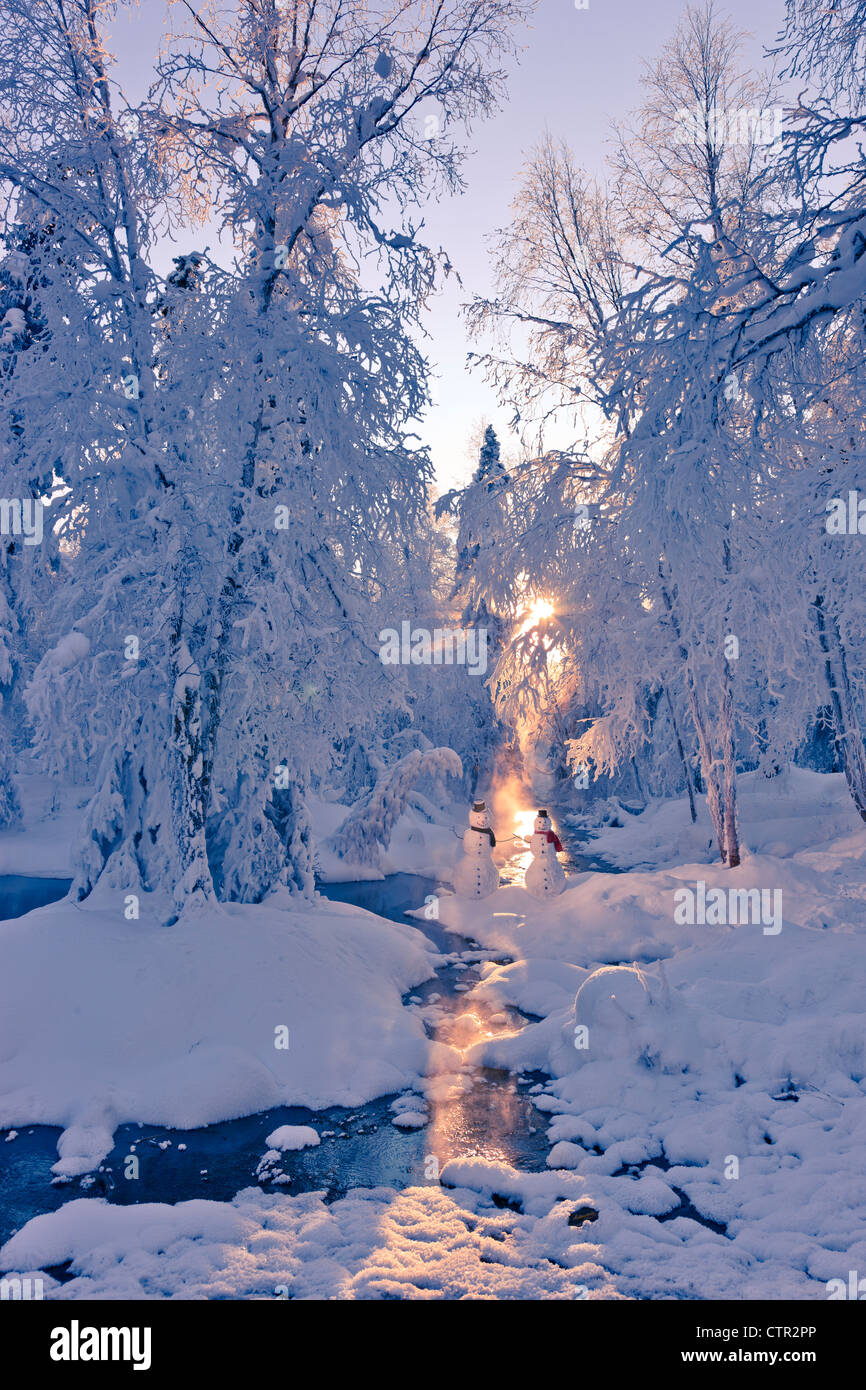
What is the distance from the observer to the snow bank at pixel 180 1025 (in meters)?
6.48

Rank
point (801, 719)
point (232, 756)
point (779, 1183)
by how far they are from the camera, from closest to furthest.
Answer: point (779, 1183), point (232, 756), point (801, 719)

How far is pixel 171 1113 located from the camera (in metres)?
6.35

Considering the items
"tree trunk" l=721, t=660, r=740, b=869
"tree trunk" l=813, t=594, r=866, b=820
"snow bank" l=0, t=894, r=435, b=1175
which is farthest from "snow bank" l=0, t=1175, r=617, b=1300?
"tree trunk" l=813, t=594, r=866, b=820

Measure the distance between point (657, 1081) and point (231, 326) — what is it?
888cm

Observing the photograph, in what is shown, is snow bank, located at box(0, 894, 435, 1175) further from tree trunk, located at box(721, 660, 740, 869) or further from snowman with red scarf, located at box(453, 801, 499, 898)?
tree trunk, located at box(721, 660, 740, 869)

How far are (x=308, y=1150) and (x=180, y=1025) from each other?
2.06 m

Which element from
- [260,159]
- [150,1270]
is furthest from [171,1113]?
[260,159]

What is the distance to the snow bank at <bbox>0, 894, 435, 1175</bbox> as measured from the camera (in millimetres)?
6477

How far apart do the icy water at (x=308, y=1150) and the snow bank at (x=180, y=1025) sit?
0.17 metres

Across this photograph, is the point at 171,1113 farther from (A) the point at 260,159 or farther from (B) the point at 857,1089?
(A) the point at 260,159

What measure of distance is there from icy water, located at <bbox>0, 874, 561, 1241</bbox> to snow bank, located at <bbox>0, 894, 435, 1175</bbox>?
0.17 metres

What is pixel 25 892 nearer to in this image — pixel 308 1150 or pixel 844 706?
pixel 308 1150

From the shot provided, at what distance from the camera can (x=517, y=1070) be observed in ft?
23.8

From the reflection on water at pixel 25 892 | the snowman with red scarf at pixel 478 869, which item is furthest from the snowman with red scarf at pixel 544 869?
the reflection on water at pixel 25 892
